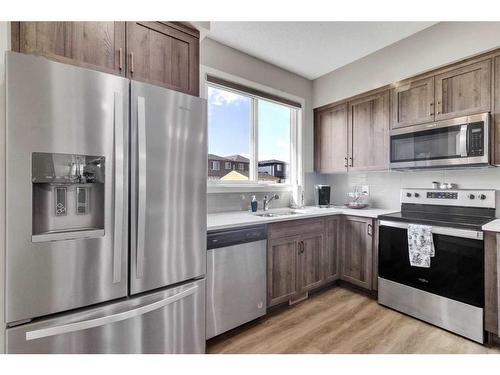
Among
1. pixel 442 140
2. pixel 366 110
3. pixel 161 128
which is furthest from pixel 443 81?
pixel 161 128

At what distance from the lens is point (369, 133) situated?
288 centimetres

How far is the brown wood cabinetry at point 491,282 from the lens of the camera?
70.1 inches

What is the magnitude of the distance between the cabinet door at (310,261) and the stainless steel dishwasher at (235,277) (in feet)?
1.62

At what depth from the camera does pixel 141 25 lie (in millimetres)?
1506

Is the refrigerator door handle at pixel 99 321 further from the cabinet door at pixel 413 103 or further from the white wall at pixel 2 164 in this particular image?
the cabinet door at pixel 413 103

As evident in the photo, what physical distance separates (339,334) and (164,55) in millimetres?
2356

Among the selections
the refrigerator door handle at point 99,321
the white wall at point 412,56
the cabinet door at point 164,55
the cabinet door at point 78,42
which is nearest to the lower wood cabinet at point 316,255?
the refrigerator door handle at point 99,321

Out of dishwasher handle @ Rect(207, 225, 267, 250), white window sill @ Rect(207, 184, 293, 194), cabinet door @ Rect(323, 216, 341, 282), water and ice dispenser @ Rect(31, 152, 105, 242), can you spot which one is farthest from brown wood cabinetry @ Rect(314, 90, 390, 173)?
water and ice dispenser @ Rect(31, 152, 105, 242)

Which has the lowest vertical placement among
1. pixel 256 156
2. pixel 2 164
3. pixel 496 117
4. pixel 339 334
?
pixel 339 334

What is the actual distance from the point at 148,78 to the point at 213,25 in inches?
46.4

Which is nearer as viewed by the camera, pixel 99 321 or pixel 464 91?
pixel 99 321

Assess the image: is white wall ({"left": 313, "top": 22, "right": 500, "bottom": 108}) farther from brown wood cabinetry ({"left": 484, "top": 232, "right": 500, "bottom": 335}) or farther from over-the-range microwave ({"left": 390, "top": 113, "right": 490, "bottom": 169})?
brown wood cabinetry ({"left": 484, "top": 232, "right": 500, "bottom": 335})

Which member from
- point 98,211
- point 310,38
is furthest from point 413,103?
point 98,211

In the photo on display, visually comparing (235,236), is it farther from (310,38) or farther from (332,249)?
(310,38)
